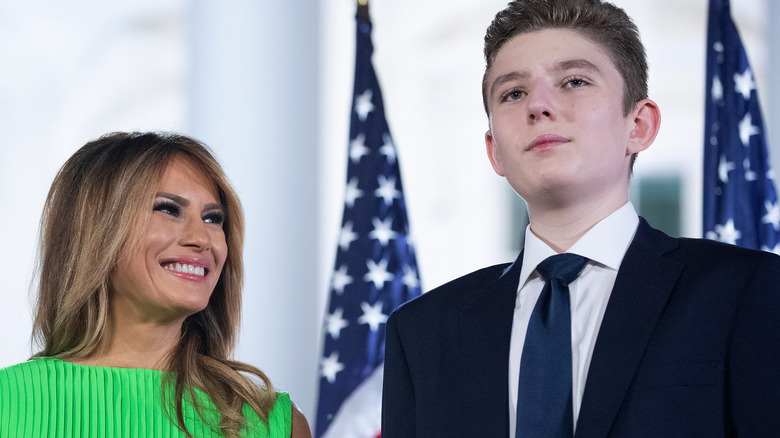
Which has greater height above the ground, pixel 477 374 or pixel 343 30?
pixel 343 30

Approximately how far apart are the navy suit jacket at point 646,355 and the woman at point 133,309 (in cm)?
62

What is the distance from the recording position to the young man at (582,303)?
1508 millimetres

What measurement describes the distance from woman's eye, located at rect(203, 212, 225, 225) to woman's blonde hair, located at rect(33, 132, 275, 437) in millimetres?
40

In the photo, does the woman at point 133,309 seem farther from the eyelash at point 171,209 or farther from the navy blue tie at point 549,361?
the navy blue tie at point 549,361

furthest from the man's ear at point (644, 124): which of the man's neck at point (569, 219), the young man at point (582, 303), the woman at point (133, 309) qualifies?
the woman at point (133, 309)

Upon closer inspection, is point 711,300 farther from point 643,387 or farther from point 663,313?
point 643,387

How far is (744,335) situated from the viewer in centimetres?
151

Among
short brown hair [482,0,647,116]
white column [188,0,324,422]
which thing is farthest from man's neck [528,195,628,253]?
white column [188,0,324,422]

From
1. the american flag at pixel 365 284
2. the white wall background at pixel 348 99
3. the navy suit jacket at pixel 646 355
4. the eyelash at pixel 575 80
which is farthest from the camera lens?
the white wall background at pixel 348 99

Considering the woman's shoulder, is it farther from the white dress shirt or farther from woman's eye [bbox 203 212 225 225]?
the white dress shirt

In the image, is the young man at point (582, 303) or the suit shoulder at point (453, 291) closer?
the young man at point (582, 303)

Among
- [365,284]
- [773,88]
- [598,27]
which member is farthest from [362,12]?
[598,27]

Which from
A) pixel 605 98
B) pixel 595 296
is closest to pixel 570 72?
pixel 605 98

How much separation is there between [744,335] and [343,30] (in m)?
4.46
